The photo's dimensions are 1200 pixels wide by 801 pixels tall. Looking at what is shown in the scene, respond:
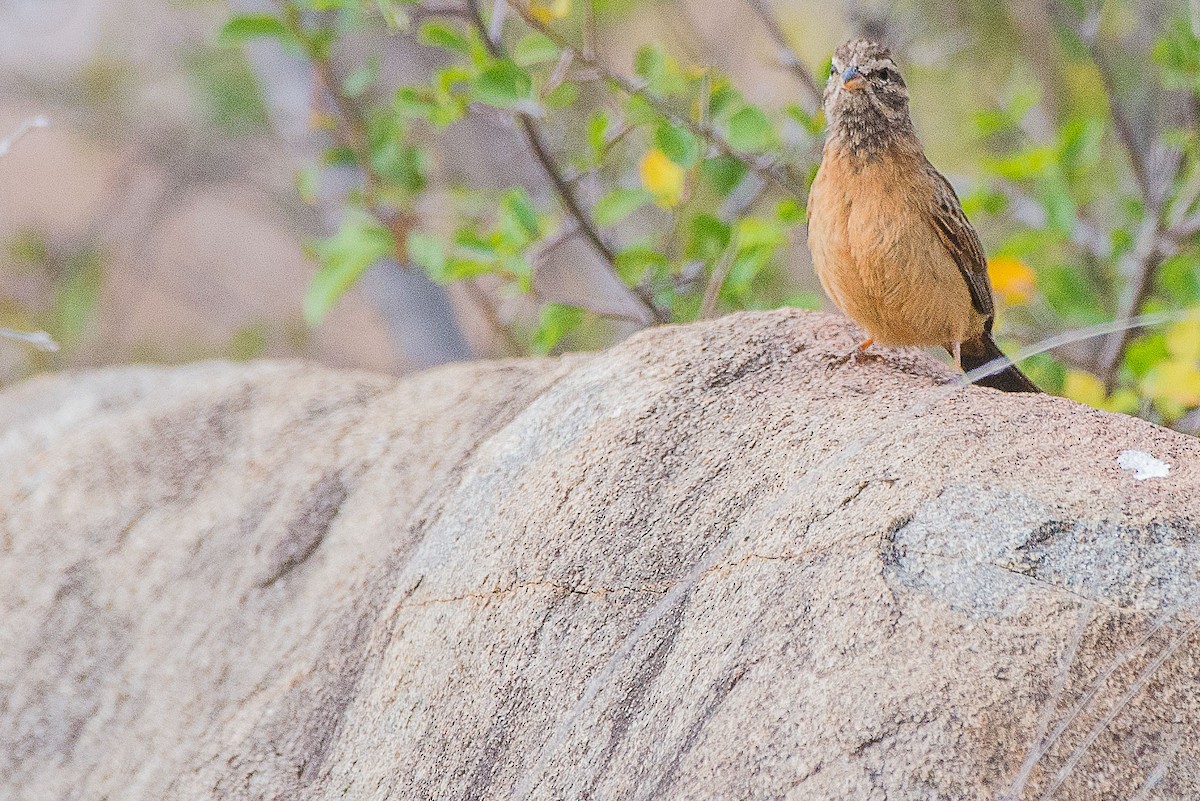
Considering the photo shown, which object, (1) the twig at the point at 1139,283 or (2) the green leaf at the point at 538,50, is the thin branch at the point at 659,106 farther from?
(1) the twig at the point at 1139,283

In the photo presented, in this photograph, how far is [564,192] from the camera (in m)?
3.93

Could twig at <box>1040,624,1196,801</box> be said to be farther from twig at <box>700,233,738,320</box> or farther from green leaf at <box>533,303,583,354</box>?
green leaf at <box>533,303,583,354</box>

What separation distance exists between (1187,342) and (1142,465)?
104 cm

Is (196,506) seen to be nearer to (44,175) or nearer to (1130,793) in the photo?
(1130,793)

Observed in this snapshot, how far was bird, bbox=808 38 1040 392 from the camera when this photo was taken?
9.49 ft

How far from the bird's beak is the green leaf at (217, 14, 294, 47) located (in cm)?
220

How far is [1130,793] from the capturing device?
1.69m

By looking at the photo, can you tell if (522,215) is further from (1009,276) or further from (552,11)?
(1009,276)

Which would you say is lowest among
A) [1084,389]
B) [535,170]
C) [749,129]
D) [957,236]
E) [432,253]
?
[1084,389]

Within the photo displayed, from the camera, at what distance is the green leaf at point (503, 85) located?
3477mm

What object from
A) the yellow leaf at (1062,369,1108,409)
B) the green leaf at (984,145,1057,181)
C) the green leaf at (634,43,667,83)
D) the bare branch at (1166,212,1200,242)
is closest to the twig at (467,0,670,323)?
the green leaf at (634,43,667,83)

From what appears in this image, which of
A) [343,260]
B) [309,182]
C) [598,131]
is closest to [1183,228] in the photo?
[598,131]

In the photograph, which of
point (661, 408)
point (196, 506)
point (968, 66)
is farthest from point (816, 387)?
point (968, 66)

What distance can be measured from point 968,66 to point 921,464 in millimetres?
5937
